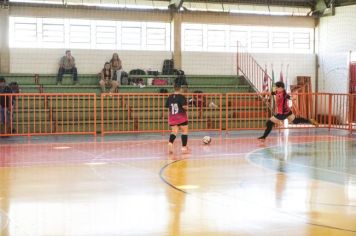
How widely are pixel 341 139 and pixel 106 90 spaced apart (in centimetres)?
996

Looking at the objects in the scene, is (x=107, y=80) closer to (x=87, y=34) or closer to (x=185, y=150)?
(x=87, y=34)

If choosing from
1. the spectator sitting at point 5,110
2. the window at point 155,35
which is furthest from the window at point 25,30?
the window at point 155,35

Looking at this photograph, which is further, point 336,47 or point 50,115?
point 336,47

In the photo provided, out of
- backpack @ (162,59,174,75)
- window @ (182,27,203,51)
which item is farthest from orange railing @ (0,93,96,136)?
window @ (182,27,203,51)

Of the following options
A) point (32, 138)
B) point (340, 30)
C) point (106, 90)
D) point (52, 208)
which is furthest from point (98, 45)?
point (52, 208)

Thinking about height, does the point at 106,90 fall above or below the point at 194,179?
above

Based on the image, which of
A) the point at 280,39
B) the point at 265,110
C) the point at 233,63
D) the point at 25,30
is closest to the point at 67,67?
the point at 25,30

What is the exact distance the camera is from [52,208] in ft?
25.4

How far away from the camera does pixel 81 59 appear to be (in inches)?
975

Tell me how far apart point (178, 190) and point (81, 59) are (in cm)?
1665

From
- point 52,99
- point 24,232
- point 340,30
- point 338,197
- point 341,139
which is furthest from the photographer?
point 340,30

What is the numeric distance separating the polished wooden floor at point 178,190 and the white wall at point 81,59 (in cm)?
873

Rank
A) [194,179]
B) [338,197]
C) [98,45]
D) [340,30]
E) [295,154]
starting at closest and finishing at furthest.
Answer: [338,197] → [194,179] → [295,154] → [98,45] → [340,30]

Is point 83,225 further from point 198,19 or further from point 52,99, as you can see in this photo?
point 198,19
